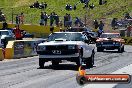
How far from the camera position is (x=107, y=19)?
58.3 meters

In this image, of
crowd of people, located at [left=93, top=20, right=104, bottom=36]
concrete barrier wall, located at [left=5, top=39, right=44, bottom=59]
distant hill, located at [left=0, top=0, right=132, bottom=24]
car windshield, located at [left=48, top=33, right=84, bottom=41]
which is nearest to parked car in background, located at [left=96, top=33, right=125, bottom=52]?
concrete barrier wall, located at [left=5, top=39, right=44, bottom=59]

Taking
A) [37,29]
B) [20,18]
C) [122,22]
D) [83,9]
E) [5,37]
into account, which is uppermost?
[83,9]

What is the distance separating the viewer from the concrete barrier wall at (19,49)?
29078mm

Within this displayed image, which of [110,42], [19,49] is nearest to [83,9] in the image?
[110,42]

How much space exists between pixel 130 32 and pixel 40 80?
42.3 m

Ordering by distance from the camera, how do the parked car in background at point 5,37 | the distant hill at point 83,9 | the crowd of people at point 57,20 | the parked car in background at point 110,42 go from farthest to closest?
the distant hill at point 83,9 < the crowd of people at point 57,20 < the parked car in background at point 110,42 < the parked car in background at point 5,37

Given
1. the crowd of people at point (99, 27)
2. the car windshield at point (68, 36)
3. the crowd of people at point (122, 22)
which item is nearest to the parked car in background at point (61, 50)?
the car windshield at point (68, 36)

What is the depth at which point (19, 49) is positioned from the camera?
30.0 metres

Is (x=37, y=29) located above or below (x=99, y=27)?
below

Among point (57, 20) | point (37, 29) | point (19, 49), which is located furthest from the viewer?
point (37, 29)

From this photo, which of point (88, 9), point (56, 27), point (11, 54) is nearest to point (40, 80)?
point (11, 54)

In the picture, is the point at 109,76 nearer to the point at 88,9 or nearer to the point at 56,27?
the point at 56,27

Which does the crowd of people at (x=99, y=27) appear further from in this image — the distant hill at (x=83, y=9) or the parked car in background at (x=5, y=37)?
the parked car in background at (x=5, y=37)

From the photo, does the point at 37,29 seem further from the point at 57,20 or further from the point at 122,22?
the point at 122,22
